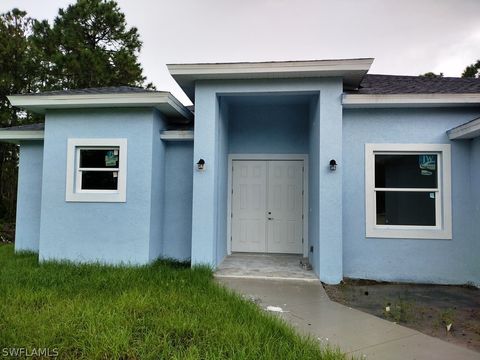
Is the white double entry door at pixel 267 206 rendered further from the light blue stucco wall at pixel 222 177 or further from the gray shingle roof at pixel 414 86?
the gray shingle roof at pixel 414 86

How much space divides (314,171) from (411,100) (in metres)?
2.32

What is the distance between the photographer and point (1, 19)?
1362cm

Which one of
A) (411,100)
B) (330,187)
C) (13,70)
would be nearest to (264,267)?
(330,187)

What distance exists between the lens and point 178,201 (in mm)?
7023

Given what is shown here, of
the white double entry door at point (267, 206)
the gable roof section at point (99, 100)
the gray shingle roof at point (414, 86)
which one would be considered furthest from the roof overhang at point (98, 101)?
the gray shingle roof at point (414, 86)

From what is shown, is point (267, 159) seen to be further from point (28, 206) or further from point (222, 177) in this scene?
point (28, 206)

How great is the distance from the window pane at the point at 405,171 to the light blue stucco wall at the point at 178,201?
4208 millimetres

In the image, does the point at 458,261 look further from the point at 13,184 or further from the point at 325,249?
the point at 13,184

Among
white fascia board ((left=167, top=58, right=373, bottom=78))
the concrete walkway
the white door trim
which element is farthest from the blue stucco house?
the concrete walkway

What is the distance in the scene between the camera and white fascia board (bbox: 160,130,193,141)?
680 centimetres

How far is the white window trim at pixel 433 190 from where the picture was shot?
5887 millimetres

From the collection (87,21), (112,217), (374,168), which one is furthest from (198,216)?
(87,21)

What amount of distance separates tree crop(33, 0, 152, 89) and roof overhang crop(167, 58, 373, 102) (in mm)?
10535

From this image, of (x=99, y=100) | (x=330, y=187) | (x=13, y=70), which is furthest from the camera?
(x=13, y=70)
